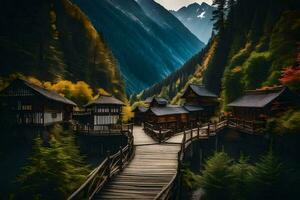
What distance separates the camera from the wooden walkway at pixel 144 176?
17203 millimetres

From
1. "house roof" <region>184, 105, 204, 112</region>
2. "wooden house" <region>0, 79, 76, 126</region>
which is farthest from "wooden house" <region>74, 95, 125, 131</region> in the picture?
"house roof" <region>184, 105, 204, 112</region>

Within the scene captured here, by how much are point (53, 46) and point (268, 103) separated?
176 feet

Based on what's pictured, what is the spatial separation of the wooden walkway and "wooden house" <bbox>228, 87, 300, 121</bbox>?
13.7m

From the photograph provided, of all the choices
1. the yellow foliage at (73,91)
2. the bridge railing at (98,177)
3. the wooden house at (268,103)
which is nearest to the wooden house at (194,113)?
the wooden house at (268,103)

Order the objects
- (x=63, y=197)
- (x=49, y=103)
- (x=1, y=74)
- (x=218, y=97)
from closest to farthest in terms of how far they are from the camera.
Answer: (x=63, y=197), (x=49, y=103), (x=1, y=74), (x=218, y=97)

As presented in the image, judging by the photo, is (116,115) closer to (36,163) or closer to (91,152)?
(91,152)

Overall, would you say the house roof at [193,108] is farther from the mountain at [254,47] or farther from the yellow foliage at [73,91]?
the yellow foliage at [73,91]

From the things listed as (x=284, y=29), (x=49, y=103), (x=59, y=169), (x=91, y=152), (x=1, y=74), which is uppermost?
(x=284, y=29)

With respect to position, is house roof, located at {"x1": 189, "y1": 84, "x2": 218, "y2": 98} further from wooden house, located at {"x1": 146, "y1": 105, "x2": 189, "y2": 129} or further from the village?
wooden house, located at {"x1": 146, "y1": 105, "x2": 189, "y2": 129}

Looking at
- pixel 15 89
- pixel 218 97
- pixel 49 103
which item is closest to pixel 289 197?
pixel 49 103

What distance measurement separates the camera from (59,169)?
669 inches

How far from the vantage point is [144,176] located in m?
19.8

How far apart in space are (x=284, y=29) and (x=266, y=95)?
39.6 feet

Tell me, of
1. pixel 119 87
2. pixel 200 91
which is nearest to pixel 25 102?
pixel 200 91
